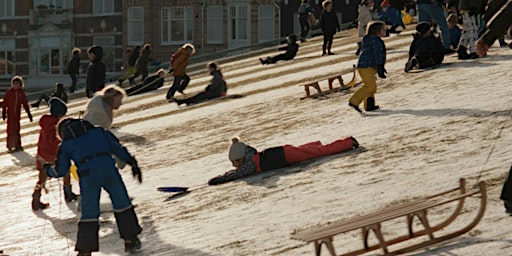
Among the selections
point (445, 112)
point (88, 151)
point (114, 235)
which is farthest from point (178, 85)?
point (88, 151)

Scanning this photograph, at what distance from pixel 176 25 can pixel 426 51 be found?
39219mm

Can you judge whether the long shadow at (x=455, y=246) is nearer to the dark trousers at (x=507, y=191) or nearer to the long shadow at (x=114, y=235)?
the dark trousers at (x=507, y=191)

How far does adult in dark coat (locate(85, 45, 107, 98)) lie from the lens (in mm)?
29828

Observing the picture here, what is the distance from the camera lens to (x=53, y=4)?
65.1 meters

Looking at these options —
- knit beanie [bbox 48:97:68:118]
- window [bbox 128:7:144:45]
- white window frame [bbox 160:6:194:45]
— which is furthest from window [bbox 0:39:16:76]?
knit beanie [bbox 48:97:68:118]

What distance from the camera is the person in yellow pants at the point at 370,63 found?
18.6 meters

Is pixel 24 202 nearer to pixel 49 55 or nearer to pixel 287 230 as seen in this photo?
pixel 287 230

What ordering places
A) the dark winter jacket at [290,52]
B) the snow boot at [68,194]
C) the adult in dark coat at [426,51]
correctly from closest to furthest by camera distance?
1. the snow boot at [68,194]
2. the adult in dark coat at [426,51]
3. the dark winter jacket at [290,52]

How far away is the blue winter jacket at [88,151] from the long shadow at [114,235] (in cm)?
99

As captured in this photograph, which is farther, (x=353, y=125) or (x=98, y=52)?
(x=98, y=52)

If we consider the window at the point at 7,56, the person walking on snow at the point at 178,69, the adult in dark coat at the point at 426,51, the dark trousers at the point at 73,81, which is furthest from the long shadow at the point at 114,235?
the window at the point at 7,56

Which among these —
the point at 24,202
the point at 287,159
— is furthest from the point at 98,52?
the point at 287,159

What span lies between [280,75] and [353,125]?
1164 cm

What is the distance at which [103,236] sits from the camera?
44.2ft
